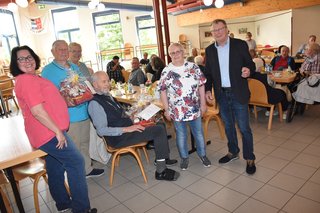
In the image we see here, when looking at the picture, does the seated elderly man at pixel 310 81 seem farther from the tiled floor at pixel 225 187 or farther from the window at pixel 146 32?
the window at pixel 146 32

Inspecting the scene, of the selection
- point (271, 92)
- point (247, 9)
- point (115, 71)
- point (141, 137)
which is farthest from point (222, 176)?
point (247, 9)

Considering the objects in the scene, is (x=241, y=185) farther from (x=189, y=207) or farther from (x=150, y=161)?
(x=150, y=161)

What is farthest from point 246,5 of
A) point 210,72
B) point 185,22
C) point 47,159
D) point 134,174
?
point 47,159

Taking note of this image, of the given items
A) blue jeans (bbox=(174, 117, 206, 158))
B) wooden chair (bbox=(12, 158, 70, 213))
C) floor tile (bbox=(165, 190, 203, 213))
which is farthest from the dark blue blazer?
wooden chair (bbox=(12, 158, 70, 213))

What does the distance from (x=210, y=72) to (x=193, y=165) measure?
1.04 m

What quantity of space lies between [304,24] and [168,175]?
7376mm

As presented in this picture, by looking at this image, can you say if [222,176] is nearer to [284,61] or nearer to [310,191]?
[310,191]

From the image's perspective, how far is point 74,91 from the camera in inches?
87.0

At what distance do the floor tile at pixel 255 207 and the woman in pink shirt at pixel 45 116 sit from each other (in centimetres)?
126

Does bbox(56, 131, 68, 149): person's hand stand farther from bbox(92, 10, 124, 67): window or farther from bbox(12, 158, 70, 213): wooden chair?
bbox(92, 10, 124, 67): window

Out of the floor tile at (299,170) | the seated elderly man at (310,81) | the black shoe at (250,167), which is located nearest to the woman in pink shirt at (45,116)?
the black shoe at (250,167)

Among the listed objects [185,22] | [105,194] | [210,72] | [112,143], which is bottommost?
[105,194]

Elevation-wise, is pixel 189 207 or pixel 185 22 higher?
pixel 185 22

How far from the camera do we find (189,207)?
218 centimetres
